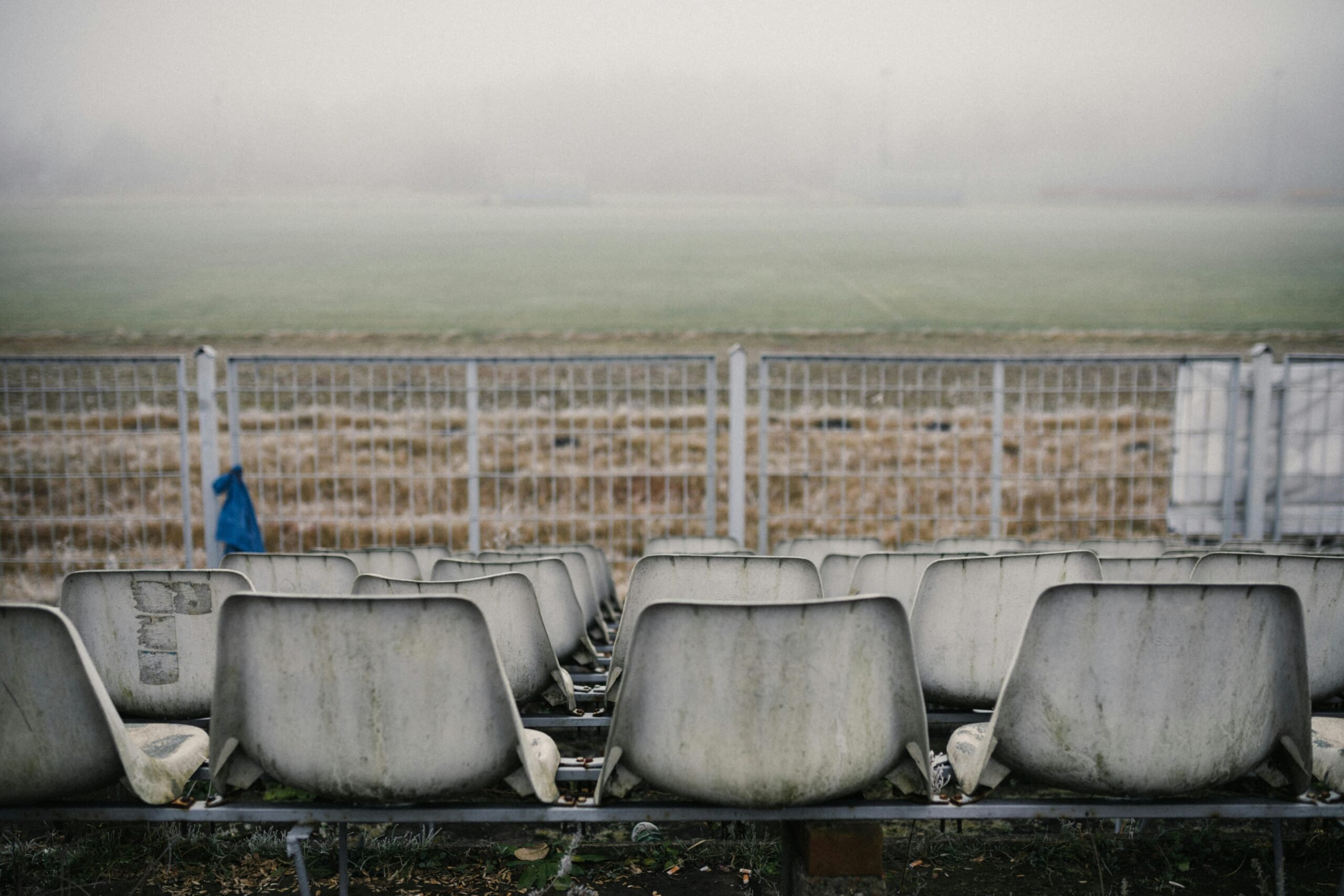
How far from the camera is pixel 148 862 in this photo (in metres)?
2.48

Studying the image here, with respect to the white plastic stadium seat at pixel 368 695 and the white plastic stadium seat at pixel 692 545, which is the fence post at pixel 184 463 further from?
the white plastic stadium seat at pixel 368 695

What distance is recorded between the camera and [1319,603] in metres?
2.14

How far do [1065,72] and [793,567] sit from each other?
1476 centimetres

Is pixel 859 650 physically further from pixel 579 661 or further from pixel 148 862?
pixel 148 862

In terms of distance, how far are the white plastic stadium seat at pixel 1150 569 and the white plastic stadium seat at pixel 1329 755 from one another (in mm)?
467

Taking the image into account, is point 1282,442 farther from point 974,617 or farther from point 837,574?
point 974,617

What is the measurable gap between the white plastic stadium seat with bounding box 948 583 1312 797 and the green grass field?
14397mm

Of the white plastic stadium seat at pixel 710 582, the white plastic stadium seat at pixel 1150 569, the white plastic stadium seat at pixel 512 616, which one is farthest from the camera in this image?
the white plastic stadium seat at pixel 1150 569

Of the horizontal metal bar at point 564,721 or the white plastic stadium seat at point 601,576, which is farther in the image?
the white plastic stadium seat at point 601,576

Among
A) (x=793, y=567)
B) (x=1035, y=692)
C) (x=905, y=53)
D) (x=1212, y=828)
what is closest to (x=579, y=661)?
(x=793, y=567)

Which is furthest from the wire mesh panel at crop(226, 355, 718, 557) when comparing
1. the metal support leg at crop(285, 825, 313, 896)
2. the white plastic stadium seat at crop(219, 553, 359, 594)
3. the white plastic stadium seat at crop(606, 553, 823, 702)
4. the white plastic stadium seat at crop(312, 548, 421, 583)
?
the metal support leg at crop(285, 825, 313, 896)

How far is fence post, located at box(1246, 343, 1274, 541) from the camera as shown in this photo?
5.48 m

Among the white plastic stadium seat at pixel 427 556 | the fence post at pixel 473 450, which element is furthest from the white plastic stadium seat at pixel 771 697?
the fence post at pixel 473 450

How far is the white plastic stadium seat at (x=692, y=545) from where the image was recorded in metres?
3.85
